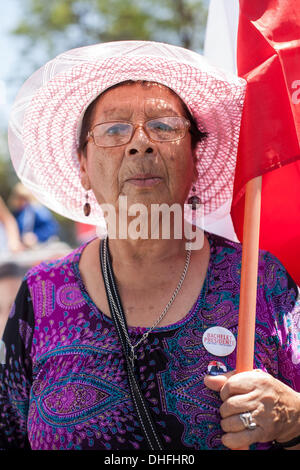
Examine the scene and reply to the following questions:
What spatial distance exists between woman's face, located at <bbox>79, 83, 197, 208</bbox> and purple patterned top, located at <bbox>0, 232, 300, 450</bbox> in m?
0.38

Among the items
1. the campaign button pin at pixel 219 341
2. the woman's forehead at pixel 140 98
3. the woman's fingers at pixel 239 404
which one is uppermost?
the woman's forehead at pixel 140 98

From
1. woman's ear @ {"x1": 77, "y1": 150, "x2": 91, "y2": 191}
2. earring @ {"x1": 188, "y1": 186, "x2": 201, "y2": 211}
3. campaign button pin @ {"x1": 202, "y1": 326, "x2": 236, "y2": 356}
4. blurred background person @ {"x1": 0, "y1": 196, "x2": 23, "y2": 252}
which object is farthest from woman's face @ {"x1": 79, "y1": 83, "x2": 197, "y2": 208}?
→ blurred background person @ {"x1": 0, "y1": 196, "x2": 23, "y2": 252}

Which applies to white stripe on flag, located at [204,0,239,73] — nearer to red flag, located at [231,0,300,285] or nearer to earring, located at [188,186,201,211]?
red flag, located at [231,0,300,285]

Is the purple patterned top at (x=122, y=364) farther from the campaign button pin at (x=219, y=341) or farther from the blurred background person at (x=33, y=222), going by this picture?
the blurred background person at (x=33, y=222)

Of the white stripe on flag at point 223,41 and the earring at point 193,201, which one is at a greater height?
the white stripe on flag at point 223,41

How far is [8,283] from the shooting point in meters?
5.89

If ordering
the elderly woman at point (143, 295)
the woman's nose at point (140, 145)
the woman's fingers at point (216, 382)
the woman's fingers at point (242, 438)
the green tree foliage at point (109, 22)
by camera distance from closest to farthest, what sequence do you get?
the woman's fingers at point (242, 438)
the woman's fingers at point (216, 382)
the elderly woman at point (143, 295)
the woman's nose at point (140, 145)
the green tree foliage at point (109, 22)

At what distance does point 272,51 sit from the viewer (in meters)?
2.16

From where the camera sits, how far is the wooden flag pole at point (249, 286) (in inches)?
76.5

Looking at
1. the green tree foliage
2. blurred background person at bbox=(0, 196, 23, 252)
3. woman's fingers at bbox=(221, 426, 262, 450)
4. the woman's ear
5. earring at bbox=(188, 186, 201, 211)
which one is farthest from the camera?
the green tree foliage

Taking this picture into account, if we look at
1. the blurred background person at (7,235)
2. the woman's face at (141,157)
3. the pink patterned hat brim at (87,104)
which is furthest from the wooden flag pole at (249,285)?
the blurred background person at (7,235)

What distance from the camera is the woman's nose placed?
7.49ft

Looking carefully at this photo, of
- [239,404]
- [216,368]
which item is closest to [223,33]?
[216,368]
